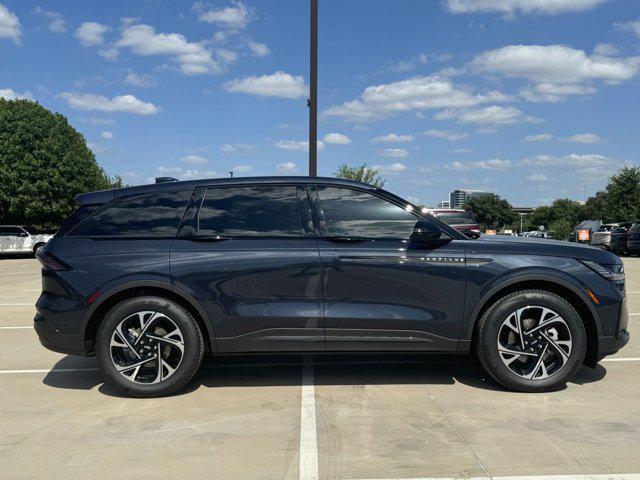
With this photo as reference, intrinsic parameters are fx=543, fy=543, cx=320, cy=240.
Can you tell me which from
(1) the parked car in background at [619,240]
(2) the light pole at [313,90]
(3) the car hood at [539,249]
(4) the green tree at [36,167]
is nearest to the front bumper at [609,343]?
(3) the car hood at [539,249]

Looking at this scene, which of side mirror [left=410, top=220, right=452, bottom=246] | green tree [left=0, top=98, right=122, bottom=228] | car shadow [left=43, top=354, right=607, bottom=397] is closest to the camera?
side mirror [left=410, top=220, right=452, bottom=246]

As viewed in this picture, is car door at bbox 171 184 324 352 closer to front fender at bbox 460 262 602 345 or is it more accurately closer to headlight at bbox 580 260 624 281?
front fender at bbox 460 262 602 345

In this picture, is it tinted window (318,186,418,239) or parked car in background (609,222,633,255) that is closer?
tinted window (318,186,418,239)

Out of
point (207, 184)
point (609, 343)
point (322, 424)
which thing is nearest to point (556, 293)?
point (609, 343)

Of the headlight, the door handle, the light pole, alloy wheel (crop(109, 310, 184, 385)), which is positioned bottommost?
alloy wheel (crop(109, 310, 184, 385))

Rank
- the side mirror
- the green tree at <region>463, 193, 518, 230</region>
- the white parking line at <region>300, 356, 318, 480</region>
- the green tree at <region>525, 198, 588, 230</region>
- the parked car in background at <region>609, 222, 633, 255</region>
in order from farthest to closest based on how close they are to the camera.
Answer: the green tree at <region>525, 198, 588, 230</region>
the green tree at <region>463, 193, 518, 230</region>
the parked car in background at <region>609, 222, 633, 255</region>
the side mirror
the white parking line at <region>300, 356, 318, 480</region>

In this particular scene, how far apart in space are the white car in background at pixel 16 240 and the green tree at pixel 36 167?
106 inches

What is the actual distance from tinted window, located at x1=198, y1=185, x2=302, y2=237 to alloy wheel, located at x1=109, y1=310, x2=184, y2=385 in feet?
2.63

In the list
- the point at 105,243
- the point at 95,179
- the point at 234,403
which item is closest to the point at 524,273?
the point at 234,403

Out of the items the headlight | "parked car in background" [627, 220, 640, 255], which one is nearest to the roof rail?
the headlight

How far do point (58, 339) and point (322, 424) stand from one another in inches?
87.5

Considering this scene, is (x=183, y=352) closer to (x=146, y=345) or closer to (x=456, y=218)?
(x=146, y=345)

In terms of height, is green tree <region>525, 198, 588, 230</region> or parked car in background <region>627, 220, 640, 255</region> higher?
green tree <region>525, 198, 588, 230</region>

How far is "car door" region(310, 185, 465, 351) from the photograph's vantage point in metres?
4.23
